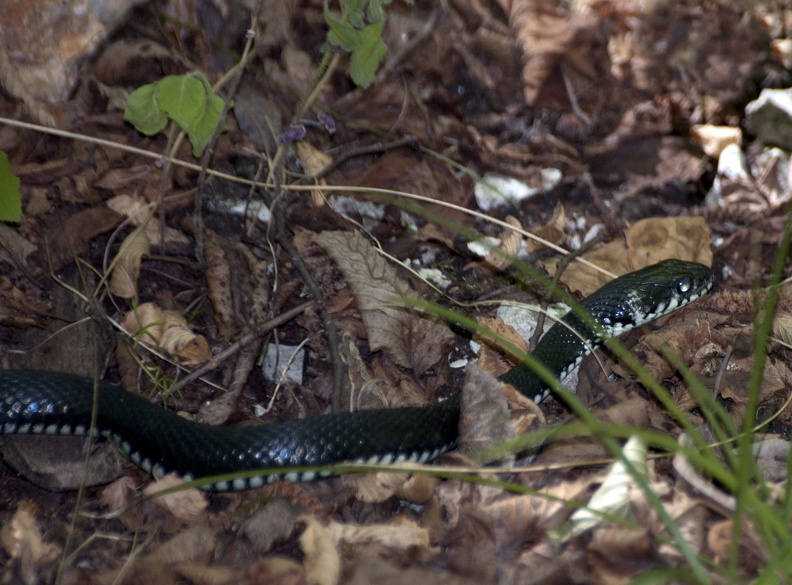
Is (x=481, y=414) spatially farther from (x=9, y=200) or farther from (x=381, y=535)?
(x=9, y=200)

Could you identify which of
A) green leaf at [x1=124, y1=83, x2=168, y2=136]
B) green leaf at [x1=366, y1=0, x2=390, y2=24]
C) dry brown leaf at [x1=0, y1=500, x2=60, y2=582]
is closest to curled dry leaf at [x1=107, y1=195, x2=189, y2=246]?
green leaf at [x1=124, y1=83, x2=168, y2=136]

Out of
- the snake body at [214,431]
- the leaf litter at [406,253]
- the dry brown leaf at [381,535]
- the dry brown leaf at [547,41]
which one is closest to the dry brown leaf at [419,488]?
the leaf litter at [406,253]

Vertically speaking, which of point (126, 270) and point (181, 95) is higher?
point (181, 95)

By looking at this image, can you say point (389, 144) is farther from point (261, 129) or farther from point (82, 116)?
point (82, 116)

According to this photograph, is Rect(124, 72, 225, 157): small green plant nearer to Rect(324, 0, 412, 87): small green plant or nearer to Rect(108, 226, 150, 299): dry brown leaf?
Rect(108, 226, 150, 299): dry brown leaf

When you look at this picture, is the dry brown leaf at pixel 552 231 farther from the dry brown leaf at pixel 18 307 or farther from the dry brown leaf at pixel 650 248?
the dry brown leaf at pixel 18 307

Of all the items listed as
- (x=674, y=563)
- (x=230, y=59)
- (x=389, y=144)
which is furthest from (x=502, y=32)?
(x=674, y=563)

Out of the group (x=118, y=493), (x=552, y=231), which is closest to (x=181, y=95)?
(x=118, y=493)
